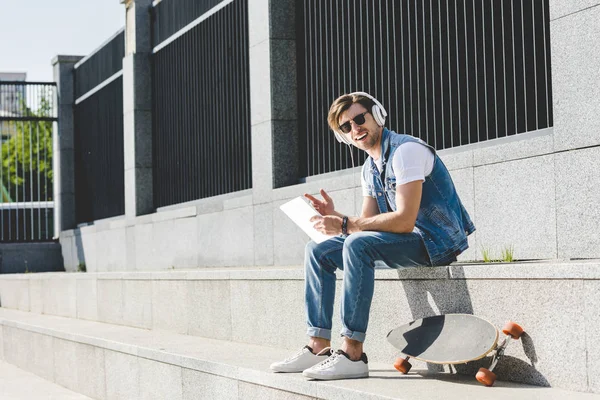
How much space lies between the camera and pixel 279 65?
35.4 feet

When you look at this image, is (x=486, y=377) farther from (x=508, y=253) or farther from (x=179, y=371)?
(x=179, y=371)

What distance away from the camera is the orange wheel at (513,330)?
506 centimetres

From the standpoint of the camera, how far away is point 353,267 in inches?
218

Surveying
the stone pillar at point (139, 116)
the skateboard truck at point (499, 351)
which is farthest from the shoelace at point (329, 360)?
the stone pillar at point (139, 116)

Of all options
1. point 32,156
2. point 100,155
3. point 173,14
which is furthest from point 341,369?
point 32,156

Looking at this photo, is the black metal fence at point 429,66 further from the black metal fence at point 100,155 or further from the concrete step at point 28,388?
the black metal fence at point 100,155

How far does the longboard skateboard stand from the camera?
508cm

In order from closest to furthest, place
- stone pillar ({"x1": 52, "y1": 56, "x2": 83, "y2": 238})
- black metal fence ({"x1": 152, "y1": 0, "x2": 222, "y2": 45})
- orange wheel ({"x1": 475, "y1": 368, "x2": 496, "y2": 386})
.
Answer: orange wheel ({"x1": 475, "y1": 368, "x2": 496, "y2": 386}), black metal fence ({"x1": 152, "y1": 0, "x2": 222, "y2": 45}), stone pillar ({"x1": 52, "y1": 56, "x2": 83, "y2": 238})

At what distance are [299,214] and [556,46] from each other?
6.70 ft

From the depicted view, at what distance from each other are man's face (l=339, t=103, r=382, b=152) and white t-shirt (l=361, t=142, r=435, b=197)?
0.88 feet

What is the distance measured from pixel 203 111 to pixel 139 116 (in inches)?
93.8

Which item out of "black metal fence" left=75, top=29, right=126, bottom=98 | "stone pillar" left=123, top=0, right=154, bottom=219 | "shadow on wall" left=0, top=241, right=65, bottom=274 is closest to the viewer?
"stone pillar" left=123, top=0, right=154, bottom=219

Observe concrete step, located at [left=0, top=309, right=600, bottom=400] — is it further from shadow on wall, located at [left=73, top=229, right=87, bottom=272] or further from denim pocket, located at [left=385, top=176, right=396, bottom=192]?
shadow on wall, located at [left=73, top=229, right=87, bottom=272]

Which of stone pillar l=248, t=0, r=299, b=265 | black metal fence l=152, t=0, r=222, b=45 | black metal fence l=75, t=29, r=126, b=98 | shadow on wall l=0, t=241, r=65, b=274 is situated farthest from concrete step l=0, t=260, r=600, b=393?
shadow on wall l=0, t=241, r=65, b=274
